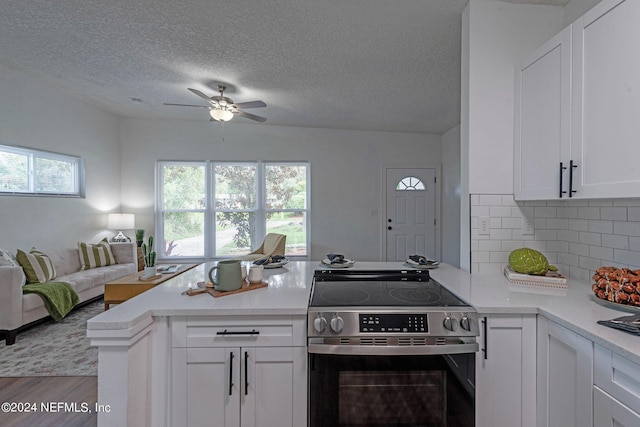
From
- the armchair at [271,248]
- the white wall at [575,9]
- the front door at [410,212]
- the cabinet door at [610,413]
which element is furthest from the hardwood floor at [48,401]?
the front door at [410,212]

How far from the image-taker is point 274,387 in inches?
46.3

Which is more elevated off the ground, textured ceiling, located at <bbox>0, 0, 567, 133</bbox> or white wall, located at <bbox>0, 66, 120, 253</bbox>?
textured ceiling, located at <bbox>0, 0, 567, 133</bbox>

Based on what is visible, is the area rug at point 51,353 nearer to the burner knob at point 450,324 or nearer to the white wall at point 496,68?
the burner knob at point 450,324

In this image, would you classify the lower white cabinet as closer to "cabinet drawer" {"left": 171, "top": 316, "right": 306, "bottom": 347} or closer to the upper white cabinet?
the upper white cabinet

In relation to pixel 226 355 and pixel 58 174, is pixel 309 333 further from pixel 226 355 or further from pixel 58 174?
pixel 58 174

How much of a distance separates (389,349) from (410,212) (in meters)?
4.09

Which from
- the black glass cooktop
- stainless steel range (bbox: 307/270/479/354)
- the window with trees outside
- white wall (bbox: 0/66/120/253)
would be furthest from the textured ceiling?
stainless steel range (bbox: 307/270/479/354)

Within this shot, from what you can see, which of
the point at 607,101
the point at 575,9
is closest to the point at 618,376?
the point at 607,101

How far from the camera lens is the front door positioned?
497cm

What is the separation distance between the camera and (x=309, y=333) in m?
1.16

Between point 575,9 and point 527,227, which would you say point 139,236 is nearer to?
point 527,227

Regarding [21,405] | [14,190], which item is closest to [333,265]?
[21,405]

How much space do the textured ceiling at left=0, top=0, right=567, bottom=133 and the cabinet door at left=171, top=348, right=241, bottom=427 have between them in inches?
81.0

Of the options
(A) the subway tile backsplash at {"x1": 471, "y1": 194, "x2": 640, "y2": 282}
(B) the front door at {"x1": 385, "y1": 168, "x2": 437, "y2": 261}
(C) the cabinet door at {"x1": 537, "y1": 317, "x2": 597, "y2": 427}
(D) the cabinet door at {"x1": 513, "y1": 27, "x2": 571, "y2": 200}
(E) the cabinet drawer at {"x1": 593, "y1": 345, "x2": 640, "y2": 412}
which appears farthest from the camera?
→ (B) the front door at {"x1": 385, "y1": 168, "x2": 437, "y2": 261}
